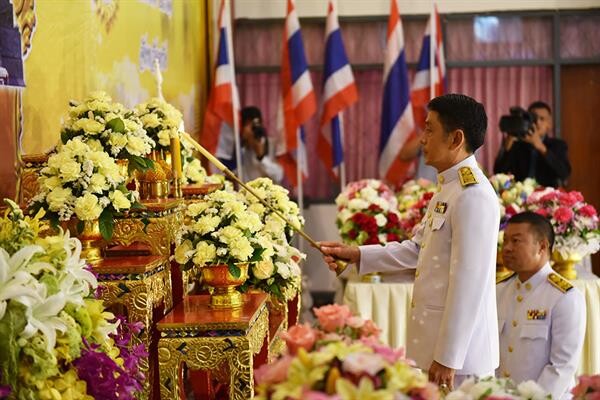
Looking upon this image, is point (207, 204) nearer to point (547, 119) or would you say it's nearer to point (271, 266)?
point (271, 266)

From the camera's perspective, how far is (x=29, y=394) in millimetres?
1770

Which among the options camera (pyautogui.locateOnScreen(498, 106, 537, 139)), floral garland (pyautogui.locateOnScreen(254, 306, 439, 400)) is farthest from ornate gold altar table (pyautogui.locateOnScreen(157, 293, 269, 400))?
camera (pyautogui.locateOnScreen(498, 106, 537, 139))

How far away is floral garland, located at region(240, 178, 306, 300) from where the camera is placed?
3.31 m

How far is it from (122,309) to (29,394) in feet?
4.62

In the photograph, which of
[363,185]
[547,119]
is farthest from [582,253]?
[547,119]

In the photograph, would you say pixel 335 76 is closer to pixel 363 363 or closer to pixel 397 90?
pixel 397 90

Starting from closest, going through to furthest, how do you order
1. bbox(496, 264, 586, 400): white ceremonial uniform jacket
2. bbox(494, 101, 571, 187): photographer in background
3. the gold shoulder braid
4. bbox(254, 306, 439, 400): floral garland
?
bbox(254, 306, 439, 400): floral garland
bbox(496, 264, 586, 400): white ceremonial uniform jacket
the gold shoulder braid
bbox(494, 101, 571, 187): photographer in background

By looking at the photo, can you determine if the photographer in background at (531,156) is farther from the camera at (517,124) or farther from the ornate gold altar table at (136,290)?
the ornate gold altar table at (136,290)

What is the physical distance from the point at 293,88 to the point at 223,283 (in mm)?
4324

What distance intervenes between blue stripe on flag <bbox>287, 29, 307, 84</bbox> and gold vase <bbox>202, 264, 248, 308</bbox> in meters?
4.28

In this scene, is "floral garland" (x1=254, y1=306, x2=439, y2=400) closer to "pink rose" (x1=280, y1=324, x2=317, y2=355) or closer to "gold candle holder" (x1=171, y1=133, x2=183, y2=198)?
"pink rose" (x1=280, y1=324, x2=317, y2=355)

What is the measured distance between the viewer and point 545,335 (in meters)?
3.33

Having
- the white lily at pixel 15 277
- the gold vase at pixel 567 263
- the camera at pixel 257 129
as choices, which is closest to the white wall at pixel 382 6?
the camera at pixel 257 129

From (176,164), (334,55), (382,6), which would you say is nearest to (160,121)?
(176,164)
